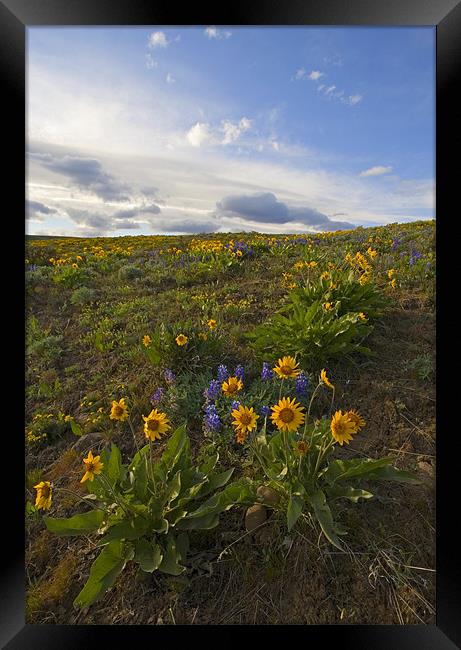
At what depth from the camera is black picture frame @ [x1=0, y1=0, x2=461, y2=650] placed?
1.46 metres

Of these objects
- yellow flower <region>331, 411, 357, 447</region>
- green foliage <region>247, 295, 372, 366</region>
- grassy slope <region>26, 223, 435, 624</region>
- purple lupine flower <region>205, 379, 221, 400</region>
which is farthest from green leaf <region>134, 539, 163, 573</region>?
green foliage <region>247, 295, 372, 366</region>

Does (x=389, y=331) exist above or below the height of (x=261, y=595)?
above

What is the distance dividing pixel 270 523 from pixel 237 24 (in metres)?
2.44

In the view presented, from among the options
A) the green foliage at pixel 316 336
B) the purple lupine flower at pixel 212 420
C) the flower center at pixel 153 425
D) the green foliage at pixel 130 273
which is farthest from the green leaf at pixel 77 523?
the green foliage at pixel 130 273

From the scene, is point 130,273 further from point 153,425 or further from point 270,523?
point 270,523

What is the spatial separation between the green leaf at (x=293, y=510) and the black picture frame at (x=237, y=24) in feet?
1.23

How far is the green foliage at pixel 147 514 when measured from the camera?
162cm

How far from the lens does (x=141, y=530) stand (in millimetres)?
1695

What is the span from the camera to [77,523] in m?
1.73

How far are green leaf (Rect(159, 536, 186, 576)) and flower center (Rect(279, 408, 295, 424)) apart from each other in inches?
30.9

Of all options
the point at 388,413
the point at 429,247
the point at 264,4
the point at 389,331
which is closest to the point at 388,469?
the point at 388,413

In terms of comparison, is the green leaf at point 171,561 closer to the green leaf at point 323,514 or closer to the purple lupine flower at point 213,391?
the green leaf at point 323,514
